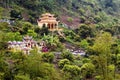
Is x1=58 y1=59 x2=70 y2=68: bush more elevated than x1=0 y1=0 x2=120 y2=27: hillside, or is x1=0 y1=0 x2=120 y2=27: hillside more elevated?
x1=58 y1=59 x2=70 y2=68: bush

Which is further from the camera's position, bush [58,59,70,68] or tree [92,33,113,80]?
bush [58,59,70,68]

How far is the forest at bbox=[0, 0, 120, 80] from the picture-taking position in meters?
27.7

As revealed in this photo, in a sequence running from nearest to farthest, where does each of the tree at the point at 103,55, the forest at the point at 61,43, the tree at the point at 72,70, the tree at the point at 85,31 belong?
the forest at the point at 61,43 < the tree at the point at 103,55 < the tree at the point at 72,70 < the tree at the point at 85,31

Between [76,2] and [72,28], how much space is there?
51.1 ft

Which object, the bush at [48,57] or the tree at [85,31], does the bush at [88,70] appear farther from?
the tree at [85,31]

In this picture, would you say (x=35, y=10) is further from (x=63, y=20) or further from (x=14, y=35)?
(x=14, y=35)

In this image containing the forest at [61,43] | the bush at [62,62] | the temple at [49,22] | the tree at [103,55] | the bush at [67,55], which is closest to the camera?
the forest at [61,43]

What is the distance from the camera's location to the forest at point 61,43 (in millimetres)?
27688

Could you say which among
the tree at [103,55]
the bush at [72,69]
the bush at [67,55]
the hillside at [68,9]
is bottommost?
the hillside at [68,9]

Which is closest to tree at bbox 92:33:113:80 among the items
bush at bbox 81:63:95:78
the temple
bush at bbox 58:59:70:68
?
bush at bbox 81:63:95:78

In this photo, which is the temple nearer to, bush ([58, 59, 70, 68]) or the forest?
the forest

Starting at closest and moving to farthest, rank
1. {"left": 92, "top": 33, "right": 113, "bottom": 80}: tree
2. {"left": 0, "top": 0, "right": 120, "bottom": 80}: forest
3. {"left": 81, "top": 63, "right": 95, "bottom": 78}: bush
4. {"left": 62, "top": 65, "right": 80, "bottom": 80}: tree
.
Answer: {"left": 0, "top": 0, "right": 120, "bottom": 80}: forest, {"left": 92, "top": 33, "right": 113, "bottom": 80}: tree, {"left": 62, "top": 65, "right": 80, "bottom": 80}: tree, {"left": 81, "top": 63, "right": 95, "bottom": 78}: bush

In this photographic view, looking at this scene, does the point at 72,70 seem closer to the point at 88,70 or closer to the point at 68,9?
the point at 88,70

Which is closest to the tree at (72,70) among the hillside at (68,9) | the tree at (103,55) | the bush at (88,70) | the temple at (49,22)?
the bush at (88,70)
